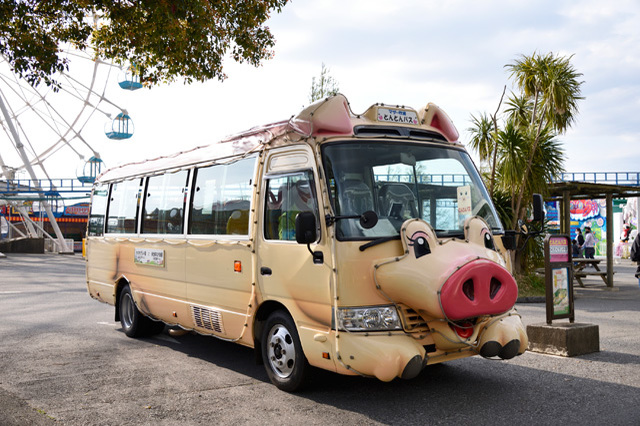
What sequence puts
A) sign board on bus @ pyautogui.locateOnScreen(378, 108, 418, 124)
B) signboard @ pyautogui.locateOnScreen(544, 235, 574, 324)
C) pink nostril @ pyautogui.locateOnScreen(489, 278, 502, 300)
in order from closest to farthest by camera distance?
pink nostril @ pyautogui.locateOnScreen(489, 278, 502, 300), sign board on bus @ pyautogui.locateOnScreen(378, 108, 418, 124), signboard @ pyautogui.locateOnScreen(544, 235, 574, 324)

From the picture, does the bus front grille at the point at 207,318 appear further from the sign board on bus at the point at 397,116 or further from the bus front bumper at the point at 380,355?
the sign board on bus at the point at 397,116

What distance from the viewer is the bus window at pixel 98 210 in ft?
34.8

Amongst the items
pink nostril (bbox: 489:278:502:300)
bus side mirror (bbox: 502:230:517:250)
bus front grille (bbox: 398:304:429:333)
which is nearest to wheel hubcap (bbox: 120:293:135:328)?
bus front grille (bbox: 398:304:429:333)

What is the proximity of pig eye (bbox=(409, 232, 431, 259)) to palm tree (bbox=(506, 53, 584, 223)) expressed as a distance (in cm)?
1124

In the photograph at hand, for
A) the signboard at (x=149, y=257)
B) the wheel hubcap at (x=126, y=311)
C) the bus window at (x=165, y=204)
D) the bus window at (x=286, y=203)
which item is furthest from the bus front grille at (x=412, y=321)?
the wheel hubcap at (x=126, y=311)

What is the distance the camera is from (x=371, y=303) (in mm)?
5293

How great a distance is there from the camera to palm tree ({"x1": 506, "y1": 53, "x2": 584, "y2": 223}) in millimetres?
16266

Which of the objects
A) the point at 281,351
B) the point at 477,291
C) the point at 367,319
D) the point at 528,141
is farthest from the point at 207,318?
the point at 528,141

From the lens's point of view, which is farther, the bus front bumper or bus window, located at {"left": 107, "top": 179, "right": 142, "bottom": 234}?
bus window, located at {"left": 107, "top": 179, "right": 142, "bottom": 234}

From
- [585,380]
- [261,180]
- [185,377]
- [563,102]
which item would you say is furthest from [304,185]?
[563,102]

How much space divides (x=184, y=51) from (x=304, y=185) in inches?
189

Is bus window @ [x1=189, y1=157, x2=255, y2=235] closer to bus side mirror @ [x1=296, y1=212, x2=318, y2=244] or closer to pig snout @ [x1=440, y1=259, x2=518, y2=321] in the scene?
bus side mirror @ [x1=296, y1=212, x2=318, y2=244]

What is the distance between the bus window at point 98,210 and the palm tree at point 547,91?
10.1 metres

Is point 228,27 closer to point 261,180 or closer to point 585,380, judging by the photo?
point 261,180
